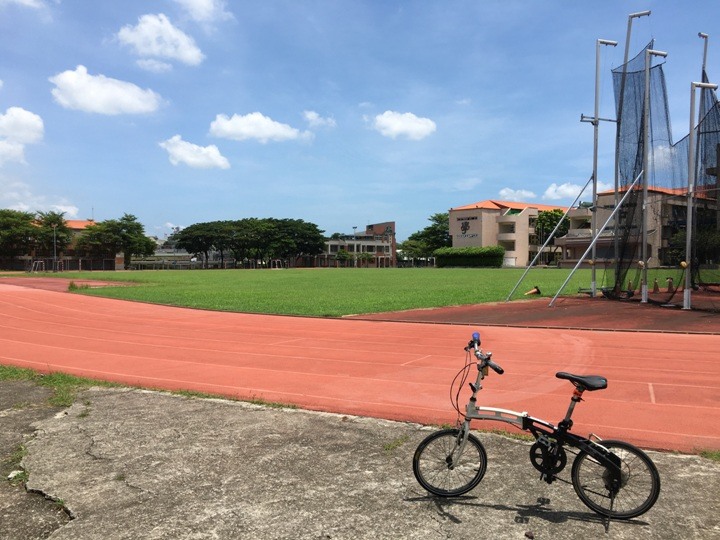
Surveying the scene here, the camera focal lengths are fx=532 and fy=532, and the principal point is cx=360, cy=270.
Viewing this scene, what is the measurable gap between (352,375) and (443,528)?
491 cm

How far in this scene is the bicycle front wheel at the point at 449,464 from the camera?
12.6 ft

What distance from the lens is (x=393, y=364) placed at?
29.9ft

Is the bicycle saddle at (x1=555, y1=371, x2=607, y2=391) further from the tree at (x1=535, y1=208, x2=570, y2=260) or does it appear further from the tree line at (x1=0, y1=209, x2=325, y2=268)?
the tree at (x1=535, y1=208, x2=570, y2=260)

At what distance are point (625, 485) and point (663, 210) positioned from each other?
17.2 metres

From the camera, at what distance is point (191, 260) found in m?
122

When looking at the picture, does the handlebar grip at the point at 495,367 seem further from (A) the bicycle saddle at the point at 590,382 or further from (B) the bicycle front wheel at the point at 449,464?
(B) the bicycle front wheel at the point at 449,464

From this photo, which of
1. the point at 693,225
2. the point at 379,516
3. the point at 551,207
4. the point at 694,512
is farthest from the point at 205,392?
the point at 551,207

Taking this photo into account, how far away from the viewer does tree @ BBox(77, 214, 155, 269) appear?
83062mm

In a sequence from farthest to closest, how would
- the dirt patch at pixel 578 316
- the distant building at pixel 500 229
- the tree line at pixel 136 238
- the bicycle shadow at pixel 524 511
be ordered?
the distant building at pixel 500 229, the tree line at pixel 136 238, the dirt patch at pixel 578 316, the bicycle shadow at pixel 524 511

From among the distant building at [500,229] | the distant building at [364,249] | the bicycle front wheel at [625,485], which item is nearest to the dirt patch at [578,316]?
the bicycle front wheel at [625,485]

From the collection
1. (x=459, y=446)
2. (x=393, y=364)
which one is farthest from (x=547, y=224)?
(x=459, y=446)

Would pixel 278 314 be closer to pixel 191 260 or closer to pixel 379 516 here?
pixel 379 516

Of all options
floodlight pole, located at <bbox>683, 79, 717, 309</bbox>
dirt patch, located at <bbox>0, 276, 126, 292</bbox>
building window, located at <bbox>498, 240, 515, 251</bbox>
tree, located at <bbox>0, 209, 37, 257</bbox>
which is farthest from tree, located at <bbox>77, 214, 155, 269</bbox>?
floodlight pole, located at <bbox>683, 79, 717, 309</bbox>

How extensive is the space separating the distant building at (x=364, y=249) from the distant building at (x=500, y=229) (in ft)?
101
